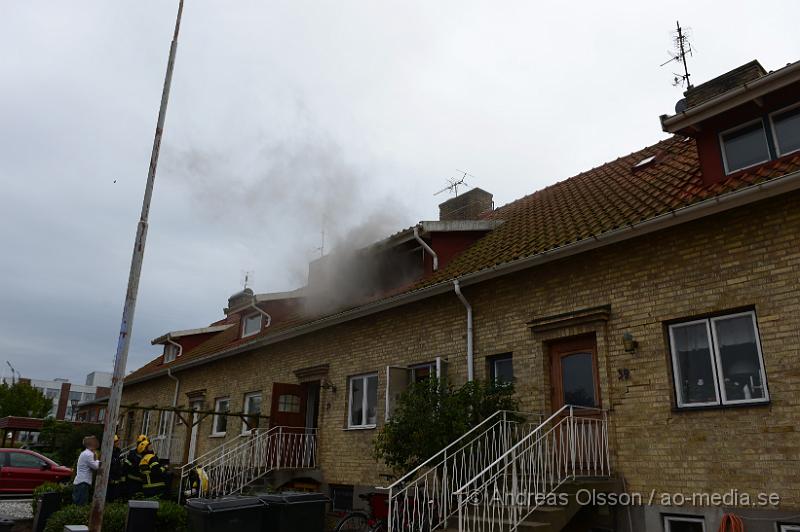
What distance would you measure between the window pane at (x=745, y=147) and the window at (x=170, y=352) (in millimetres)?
22725

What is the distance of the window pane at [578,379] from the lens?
912 cm

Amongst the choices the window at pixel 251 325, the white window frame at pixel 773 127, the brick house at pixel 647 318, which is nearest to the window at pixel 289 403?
the brick house at pixel 647 318

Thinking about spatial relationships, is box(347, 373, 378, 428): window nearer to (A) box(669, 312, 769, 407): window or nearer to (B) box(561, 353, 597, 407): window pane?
(B) box(561, 353, 597, 407): window pane

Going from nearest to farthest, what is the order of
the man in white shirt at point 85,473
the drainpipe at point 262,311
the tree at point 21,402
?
the man in white shirt at point 85,473
the drainpipe at point 262,311
the tree at point 21,402

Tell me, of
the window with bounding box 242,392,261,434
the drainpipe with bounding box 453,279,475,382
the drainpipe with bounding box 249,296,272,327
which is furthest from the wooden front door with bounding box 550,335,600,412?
the drainpipe with bounding box 249,296,272,327

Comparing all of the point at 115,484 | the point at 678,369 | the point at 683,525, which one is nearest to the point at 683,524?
the point at 683,525

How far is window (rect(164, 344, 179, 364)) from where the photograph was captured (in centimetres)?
2588

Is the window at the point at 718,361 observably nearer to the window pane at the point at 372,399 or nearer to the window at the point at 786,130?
the window at the point at 786,130

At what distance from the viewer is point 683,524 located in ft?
24.9

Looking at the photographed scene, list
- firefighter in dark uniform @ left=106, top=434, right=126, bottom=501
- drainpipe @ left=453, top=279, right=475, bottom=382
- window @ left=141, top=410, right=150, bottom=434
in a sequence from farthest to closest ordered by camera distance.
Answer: window @ left=141, top=410, right=150, bottom=434 < firefighter in dark uniform @ left=106, top=434, right=126, bottom=501 < drainpipe @ left=453, top=279, right=475, bottom=382

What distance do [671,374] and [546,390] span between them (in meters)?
1.98

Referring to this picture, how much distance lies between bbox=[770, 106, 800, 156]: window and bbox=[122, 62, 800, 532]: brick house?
0.03 m

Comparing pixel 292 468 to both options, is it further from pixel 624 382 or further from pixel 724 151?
pixel 724 151

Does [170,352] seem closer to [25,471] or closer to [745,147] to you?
[25,471]
